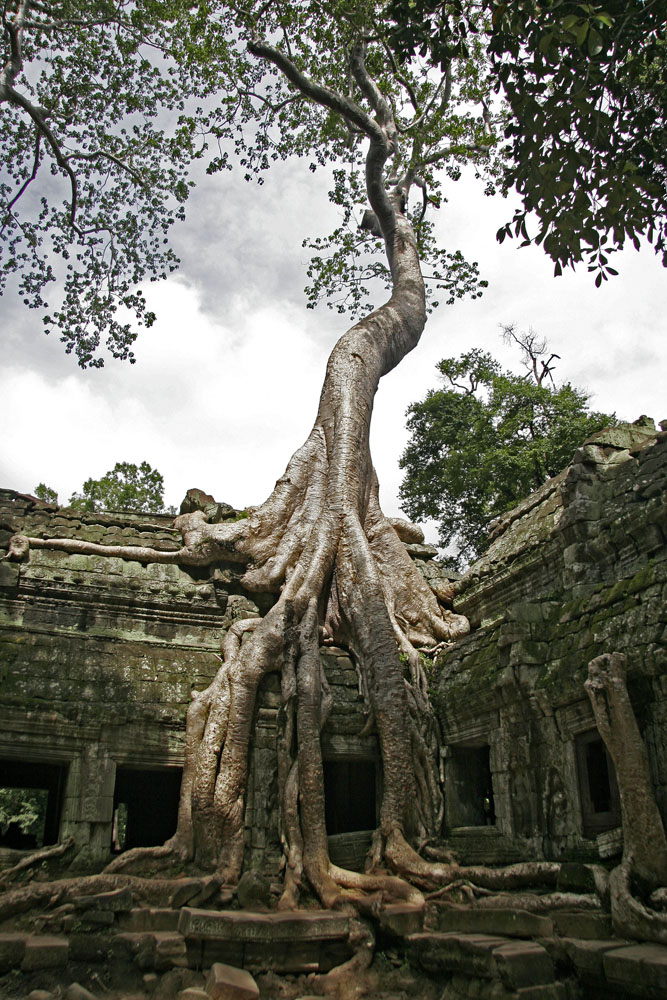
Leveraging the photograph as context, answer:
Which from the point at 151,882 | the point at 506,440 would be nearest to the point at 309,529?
the point at 151,882

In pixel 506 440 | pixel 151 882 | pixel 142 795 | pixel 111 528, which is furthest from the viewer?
pixel 506 440

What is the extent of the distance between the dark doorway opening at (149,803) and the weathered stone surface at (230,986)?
5673 mm

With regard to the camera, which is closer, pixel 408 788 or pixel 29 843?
pixel 408 788

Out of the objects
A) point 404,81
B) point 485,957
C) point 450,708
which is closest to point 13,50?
point 404,81

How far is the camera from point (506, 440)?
1681 cm

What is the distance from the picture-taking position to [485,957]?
4.57 meters

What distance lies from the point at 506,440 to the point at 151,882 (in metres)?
12.6

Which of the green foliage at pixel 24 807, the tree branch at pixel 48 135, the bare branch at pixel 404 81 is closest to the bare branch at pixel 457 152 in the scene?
the bare branch at pixel 404 81

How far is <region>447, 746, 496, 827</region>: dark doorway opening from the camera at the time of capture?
747 cm

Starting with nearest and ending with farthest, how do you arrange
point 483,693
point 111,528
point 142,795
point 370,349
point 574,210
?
1. point 574,210
2. point 483,693
3. point 111,528
4. point 142,795
5. point 370,349

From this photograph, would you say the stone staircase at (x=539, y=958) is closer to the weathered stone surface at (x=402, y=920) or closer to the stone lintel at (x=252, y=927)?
the weathered stone surface at (x=402, y=920)

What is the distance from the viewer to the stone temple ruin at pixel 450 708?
4996mm

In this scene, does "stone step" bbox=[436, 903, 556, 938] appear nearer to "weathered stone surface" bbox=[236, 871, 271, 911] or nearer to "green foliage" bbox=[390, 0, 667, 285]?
"weathered stone surface" bbox=[236, 871, 271, 911]

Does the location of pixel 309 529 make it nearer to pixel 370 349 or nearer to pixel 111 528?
pixel 111 528
